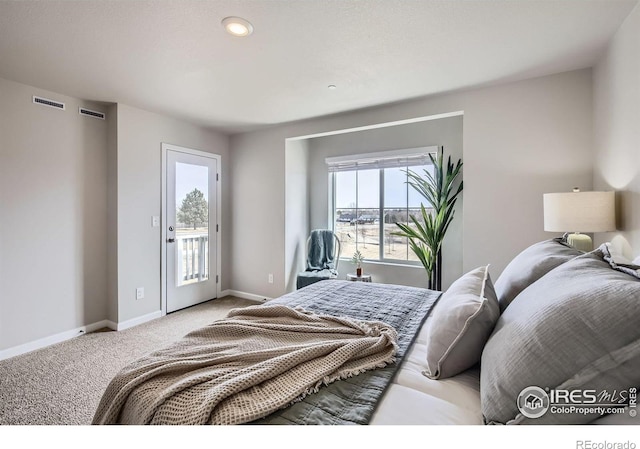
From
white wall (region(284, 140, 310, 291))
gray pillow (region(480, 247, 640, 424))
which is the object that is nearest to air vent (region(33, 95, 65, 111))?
white wall (region(284, 140, 310, 291))

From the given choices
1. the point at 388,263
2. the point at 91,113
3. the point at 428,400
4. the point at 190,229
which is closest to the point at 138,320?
the point at 190,229

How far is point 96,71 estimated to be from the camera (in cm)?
238

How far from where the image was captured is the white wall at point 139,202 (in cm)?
316

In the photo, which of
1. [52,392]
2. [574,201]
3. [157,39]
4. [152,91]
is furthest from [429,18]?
[52,392]

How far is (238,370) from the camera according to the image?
97 cm

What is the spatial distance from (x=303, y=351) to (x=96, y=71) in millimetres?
2741

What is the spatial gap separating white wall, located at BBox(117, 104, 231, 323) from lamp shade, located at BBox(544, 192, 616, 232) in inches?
149

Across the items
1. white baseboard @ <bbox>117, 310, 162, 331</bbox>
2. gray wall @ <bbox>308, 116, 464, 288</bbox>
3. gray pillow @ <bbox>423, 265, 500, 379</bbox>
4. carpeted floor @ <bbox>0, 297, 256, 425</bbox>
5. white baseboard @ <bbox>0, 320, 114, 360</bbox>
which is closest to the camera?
gray pillow @ <bbox>423, 265, 500, 379</bbox>

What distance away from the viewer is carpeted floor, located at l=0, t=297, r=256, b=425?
71.2 inches

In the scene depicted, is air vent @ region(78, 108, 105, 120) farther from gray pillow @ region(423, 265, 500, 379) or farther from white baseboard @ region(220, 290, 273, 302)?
gray pillow @ region(423, 265, 500, 379)

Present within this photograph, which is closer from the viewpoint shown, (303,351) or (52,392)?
(303,351)

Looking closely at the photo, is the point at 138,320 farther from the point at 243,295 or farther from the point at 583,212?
the point at 583,212

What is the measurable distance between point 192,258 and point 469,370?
3659 millimetres
